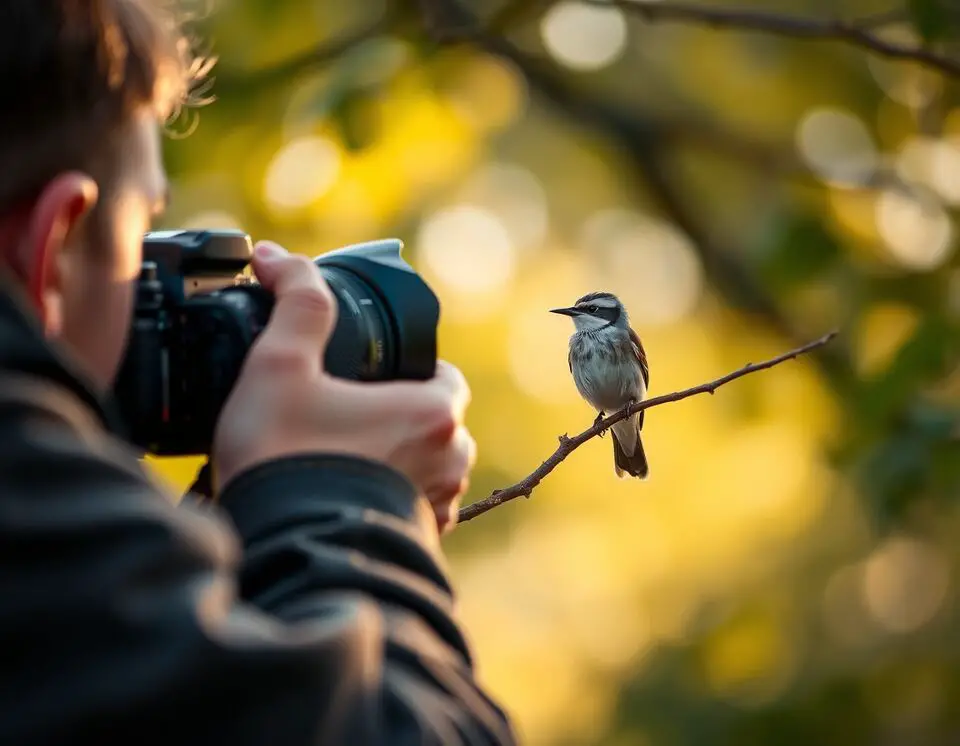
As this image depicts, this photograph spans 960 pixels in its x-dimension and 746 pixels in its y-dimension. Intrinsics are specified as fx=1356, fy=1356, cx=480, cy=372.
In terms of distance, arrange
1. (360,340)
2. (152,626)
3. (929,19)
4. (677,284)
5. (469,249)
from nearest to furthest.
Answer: (152,626) < (360,340) < (929,19) < (677,284) < (469,249)

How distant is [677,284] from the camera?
10.4 meters

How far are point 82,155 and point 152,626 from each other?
0.41 m

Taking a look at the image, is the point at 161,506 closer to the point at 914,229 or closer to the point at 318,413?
the point at 318,413

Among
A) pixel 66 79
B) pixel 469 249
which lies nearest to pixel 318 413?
pixel 66 79

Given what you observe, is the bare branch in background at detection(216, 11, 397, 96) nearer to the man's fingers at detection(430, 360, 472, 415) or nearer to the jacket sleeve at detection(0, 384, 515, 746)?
the man's fingers at detection(430, 360, 472, 415)

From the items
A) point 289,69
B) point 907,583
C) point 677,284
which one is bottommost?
point 907,583

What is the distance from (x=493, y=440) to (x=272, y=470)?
9799mm

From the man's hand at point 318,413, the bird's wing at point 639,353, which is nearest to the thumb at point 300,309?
the man's hand at point 318,413

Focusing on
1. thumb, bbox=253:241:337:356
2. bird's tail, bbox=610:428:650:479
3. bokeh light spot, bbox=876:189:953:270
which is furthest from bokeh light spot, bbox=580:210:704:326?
thumb, bbox=253:241:337:356

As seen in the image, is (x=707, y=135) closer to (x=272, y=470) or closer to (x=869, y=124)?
(x=869, y=124)

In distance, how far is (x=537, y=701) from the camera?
1229cm

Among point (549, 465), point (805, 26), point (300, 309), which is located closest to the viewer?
point (300, 309)

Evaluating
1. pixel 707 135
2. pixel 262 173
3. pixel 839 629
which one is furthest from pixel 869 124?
pixel 839 629

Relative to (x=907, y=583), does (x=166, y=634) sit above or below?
above
